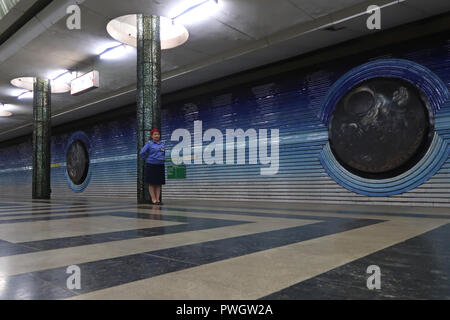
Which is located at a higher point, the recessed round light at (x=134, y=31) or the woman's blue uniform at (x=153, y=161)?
the recessed round light at (x=134, y=31)

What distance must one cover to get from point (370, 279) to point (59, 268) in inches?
62.7

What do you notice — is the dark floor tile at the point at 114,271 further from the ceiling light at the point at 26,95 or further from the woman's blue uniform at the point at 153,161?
the ceiling light at the point at 26,95

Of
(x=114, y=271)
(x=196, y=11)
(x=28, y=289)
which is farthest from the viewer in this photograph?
(x=196, y=11)

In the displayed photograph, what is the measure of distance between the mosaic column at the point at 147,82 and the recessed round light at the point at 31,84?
6.38 meters

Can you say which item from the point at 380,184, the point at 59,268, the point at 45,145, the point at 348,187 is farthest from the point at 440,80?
the point at 45,145

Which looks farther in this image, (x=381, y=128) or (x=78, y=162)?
(x=78, y=162)

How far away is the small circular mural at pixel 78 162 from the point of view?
17375mm

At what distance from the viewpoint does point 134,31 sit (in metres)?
8.88

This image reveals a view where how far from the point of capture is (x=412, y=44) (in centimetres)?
767

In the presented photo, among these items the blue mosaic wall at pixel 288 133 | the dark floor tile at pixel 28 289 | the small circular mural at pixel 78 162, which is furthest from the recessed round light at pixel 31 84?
the dark floor tile at pixel 28 289

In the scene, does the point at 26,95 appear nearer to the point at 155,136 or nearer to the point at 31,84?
the point at 31,84

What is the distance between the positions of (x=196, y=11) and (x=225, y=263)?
658cm

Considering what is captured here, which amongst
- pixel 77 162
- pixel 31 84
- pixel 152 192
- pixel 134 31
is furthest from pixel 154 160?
pixel 77 162

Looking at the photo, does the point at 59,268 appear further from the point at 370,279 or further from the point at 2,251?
the point at 370,279
